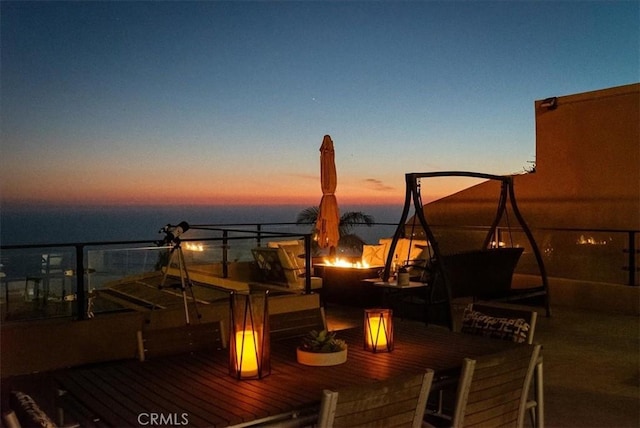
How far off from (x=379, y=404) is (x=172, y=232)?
3771 mm

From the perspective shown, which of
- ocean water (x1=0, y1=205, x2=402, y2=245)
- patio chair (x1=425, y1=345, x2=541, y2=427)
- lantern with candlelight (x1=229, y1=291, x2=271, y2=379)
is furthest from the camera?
ocean water (x1=0, y1=205, x2=402, y2=245)

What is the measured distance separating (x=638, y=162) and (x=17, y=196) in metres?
9.85

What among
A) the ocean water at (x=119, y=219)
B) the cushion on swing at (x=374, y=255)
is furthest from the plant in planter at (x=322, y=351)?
the cushion on swing at (x=374, y=255)

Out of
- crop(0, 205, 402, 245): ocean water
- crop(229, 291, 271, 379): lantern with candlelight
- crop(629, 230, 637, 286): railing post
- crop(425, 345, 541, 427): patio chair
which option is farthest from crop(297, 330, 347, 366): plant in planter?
crop(629, 230, 637, 286): railing post

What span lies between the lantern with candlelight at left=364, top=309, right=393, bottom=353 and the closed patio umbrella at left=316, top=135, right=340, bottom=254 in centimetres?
485

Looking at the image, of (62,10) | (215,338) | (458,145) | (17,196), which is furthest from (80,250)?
(458,145)

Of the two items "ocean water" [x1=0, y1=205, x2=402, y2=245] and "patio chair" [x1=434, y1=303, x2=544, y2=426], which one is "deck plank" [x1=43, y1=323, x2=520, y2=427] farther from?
"ocean water" [x1=0, y1=205, x2=402, y2=245]

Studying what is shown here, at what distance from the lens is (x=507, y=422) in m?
2.34

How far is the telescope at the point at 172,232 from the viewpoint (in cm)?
530

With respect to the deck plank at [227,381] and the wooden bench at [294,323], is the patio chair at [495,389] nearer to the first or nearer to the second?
the deck plank at [227,381]

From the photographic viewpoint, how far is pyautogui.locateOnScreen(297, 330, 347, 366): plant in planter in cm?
249

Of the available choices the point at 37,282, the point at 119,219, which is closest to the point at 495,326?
the point at 37,282

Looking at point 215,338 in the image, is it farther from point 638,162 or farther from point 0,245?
point 638,162

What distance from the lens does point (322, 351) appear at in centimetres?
251
